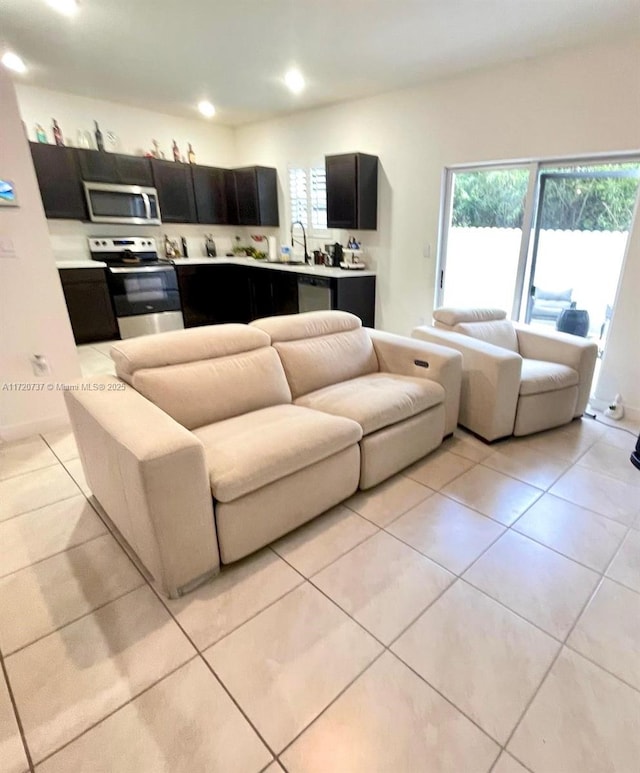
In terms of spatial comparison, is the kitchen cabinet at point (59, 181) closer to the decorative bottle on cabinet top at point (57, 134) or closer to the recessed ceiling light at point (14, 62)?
the decorative bottle on cabinet top at point (57, 134)

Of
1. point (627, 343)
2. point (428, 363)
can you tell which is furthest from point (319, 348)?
point (627, 343)

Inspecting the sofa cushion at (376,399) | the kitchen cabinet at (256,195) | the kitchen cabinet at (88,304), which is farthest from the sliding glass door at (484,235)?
the kitchen cabinet at (88,304)

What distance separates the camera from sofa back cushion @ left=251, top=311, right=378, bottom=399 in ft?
8.29

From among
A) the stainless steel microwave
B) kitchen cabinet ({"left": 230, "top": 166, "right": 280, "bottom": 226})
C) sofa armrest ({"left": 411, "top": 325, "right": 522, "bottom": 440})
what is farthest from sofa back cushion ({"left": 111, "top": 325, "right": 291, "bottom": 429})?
kitchen cabinet ({"left": 230, "top": 166, "right": 280, "bottom": 226})

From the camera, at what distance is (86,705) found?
1267 millimetres

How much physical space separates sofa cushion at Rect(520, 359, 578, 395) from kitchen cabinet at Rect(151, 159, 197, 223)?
462 cm

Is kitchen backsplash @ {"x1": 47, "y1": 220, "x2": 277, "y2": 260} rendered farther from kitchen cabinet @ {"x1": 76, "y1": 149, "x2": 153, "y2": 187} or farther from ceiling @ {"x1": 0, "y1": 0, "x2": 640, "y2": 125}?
ceiling @ {"x1": 0, "y1": 0, "x2": 640, "y2": 125}

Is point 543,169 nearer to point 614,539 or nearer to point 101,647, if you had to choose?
point 614,539

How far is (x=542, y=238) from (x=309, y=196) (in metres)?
2.85

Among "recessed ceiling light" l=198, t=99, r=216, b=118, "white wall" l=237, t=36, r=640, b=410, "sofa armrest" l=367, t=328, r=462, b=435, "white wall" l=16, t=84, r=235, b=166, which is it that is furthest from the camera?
"recessed ceiling light" l=198, t=99, r=216, b=118

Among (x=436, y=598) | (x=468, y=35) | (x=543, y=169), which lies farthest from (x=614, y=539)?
(x=468, y=35)

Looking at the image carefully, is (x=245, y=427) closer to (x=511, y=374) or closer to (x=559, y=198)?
(x=511, y=374)

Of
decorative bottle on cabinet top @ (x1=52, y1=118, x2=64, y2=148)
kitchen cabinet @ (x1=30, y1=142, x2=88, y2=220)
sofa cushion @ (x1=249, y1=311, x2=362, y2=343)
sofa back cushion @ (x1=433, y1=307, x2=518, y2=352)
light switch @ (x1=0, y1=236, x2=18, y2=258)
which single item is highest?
decorative bottle on cabinet top @ (x1=52, y1=118, x2=64, y2=148)

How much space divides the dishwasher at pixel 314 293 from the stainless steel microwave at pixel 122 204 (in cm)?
214
